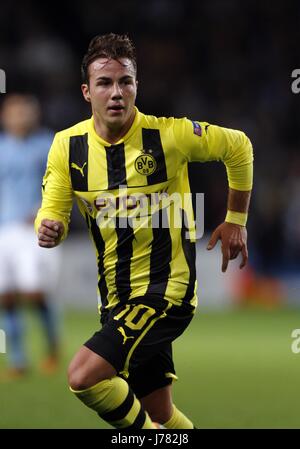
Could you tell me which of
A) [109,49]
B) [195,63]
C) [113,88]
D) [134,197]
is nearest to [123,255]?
[134,197]

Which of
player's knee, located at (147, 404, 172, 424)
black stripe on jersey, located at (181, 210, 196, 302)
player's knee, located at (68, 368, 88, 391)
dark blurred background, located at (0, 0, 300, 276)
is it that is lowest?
player's knee, located at (147, 404, 172, 424)

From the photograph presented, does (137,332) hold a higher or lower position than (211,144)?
lower

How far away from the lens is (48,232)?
4340 mm

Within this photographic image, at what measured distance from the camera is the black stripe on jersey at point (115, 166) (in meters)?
4.52

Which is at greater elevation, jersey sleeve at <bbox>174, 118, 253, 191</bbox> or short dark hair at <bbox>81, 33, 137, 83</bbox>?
short dark hair at <bbox>81, 33, 137, 83</bbox>

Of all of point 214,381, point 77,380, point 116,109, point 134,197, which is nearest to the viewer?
point 77,380

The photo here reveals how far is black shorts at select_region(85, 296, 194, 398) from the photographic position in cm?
420

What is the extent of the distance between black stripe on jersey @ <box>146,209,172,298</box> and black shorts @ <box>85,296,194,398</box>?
0.10 meters

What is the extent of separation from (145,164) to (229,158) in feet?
1.29

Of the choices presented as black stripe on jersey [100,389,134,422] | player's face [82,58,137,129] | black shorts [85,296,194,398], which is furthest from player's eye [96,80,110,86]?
black stripe on jersey [100,389,134,422]

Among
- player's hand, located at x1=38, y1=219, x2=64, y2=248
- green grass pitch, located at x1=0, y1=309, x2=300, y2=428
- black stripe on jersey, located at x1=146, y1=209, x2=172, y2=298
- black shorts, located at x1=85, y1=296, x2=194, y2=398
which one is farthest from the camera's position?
green grass pitch, located at x1=0, y1=309, x2=300, y2=428

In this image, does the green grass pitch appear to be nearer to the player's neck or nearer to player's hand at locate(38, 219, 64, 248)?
player's hand at locate(38, 219, 64, 248)

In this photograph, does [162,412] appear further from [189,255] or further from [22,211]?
[22,211]
